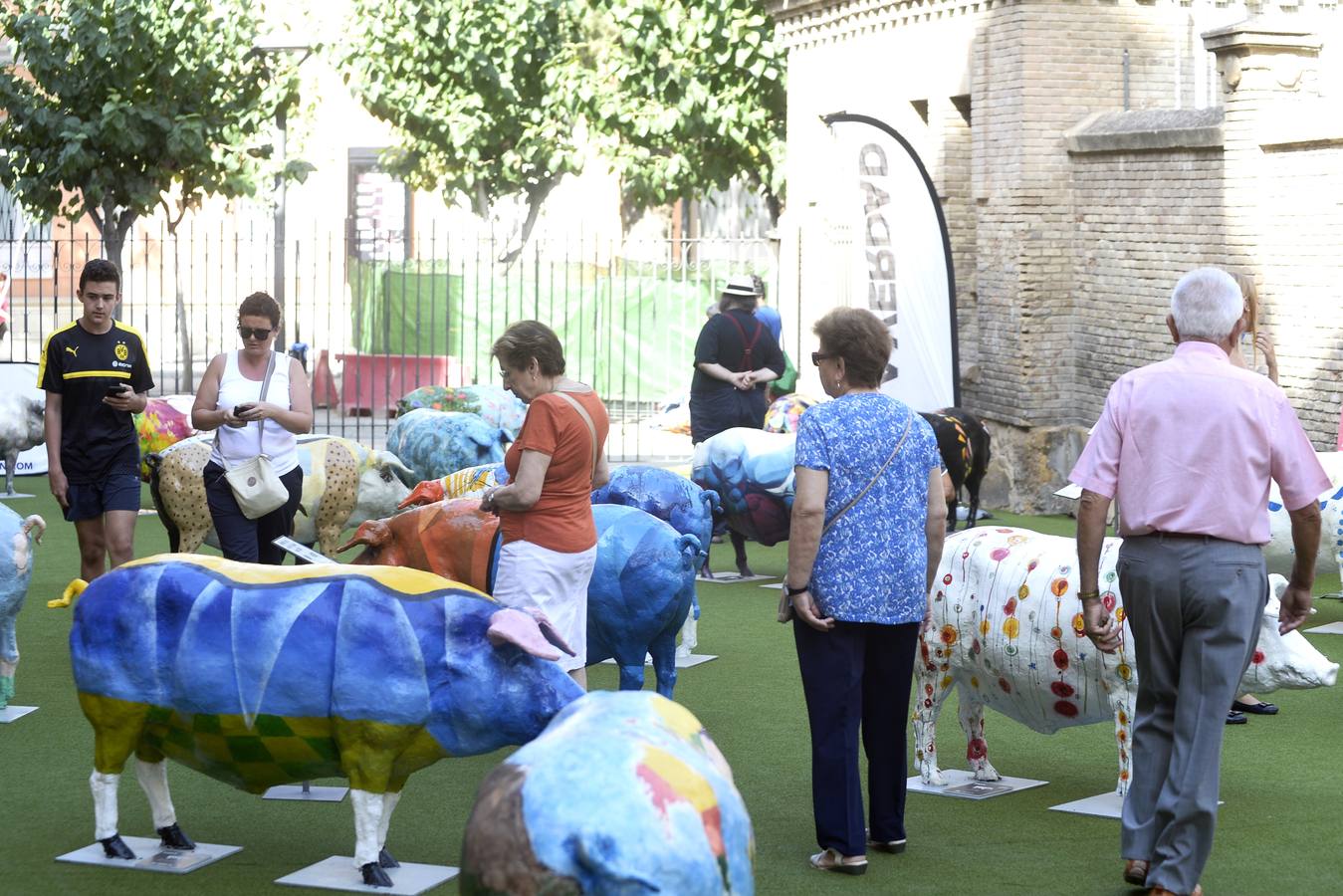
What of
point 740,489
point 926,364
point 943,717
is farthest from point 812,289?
point 943,717

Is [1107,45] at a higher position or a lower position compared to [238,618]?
higher

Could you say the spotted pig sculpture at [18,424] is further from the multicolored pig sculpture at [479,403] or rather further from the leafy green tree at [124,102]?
the leafy green tree at [124,102]

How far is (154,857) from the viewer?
5.90 meters

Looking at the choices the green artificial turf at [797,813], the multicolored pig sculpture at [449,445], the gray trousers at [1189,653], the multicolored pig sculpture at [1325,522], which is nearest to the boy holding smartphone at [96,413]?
the green artificial turf at [797,813]

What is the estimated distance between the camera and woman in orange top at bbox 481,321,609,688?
6.25 meters

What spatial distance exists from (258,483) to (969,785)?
3192 mm

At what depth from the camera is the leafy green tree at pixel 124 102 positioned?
21.6 m

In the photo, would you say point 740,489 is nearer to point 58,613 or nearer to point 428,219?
point 58,613

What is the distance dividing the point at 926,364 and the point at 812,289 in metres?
5.27

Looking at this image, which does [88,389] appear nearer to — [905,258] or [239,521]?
[239,521]

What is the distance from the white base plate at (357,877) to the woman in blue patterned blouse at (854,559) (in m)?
1.24

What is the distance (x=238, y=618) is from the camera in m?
5.40

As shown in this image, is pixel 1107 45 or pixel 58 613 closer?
pixel 58 613

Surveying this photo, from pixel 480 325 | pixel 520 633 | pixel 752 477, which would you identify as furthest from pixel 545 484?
pixel 480 325
